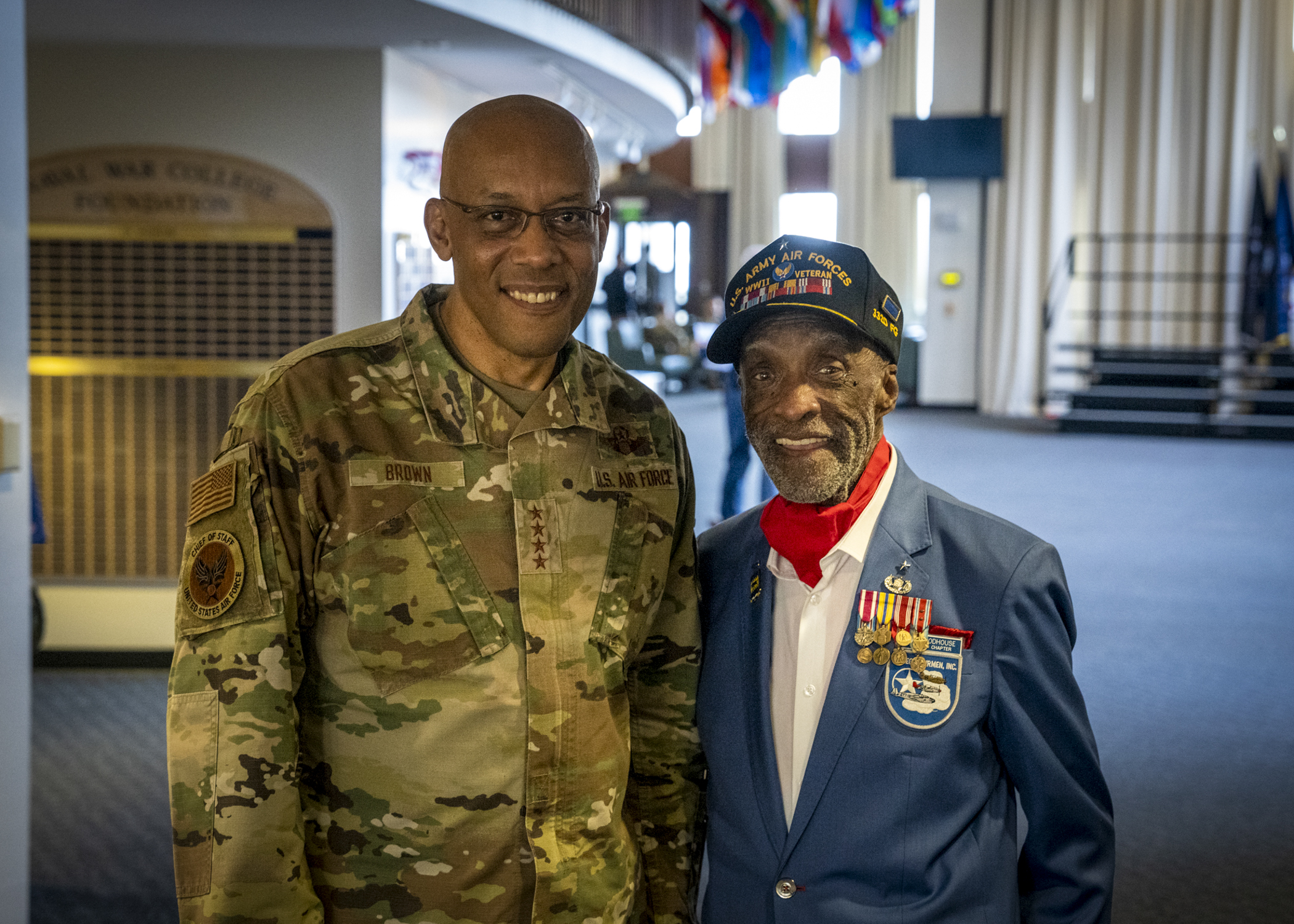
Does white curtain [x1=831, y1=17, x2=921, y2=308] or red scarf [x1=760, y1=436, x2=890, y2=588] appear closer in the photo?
red scarf [x1=760, y1=436, x2=890, y2=588]

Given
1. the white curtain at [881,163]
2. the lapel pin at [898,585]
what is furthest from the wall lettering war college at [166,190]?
the white curtain at [881,163]

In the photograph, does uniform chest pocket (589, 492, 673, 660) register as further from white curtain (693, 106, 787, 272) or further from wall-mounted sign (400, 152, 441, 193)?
→ white curtain (693, 106, 787, 272)

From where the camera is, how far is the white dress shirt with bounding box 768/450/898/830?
1.54 meters

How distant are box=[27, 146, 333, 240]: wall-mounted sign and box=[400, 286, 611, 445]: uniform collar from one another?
3.33m

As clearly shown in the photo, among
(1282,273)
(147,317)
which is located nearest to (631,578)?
(147,317)

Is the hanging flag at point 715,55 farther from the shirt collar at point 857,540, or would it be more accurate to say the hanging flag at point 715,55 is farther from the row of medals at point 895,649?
the row of medals at point 895,649

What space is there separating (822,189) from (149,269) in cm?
1516

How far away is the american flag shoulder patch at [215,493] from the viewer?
1386mm

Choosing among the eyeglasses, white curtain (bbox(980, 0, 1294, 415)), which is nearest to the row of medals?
the eyeglasses

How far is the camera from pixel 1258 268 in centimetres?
1324

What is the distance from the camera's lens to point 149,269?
474 cm

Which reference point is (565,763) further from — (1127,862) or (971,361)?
(971,361)

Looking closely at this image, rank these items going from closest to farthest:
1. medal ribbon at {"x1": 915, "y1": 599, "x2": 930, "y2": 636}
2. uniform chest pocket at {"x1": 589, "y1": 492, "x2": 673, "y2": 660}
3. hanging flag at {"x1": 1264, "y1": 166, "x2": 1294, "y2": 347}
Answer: medal ribbon at {"x1": 915, "y1": 599, "x2": 930, "y2": 636}, uniform chest pocket at {"x1": 589, "y1": 492, "x2": 673, "y2": 660}, hanging flag at {"x1": 1264, "y1": 166, "x2": 1294, "y2": 347}

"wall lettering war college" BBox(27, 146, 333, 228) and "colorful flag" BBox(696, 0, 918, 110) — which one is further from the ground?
"colorful flag" BBox(696, 0, 918, 110)
